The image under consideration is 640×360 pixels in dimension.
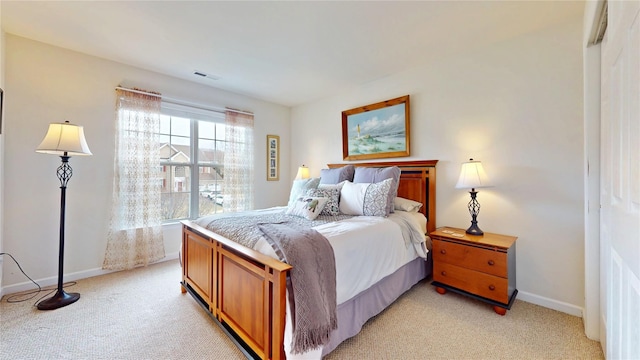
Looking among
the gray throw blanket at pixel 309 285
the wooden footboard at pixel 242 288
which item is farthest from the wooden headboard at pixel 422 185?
the wooden footboard at pixel 242 288

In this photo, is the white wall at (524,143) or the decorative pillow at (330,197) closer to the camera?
the white wall at (524,143)

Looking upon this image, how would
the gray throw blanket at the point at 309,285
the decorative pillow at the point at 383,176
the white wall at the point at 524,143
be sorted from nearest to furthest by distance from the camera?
the gray throw blanket at the point at 309,285, the white wall at the point at 524,143, the decorative pillow at the point at 383,176

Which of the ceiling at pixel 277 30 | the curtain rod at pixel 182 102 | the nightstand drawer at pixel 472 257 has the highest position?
the ceiling at pixel 277 30

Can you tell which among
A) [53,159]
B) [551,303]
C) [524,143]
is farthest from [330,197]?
[53,159]

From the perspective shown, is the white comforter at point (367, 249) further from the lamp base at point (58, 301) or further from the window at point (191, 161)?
the window at point (191, 161)

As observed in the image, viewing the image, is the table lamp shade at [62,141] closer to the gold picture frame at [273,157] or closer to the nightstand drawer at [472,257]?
the gold picture frame at [273,157]

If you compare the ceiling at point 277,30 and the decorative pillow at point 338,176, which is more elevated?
the ceiling at point 277,30

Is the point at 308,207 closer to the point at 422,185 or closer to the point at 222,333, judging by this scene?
the point at 222,333

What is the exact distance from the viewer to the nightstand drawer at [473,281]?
197 centimetres

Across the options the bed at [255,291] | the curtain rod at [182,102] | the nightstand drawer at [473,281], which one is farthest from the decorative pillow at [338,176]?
the curtain rod at [182,102]

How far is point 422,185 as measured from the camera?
2.84 meters

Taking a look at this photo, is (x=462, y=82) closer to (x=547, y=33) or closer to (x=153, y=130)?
(x=547, y=33)

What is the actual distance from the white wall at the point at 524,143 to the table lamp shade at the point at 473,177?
24cm

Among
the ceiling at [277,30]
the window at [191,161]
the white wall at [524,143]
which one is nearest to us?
the ceiling at [277,30]
